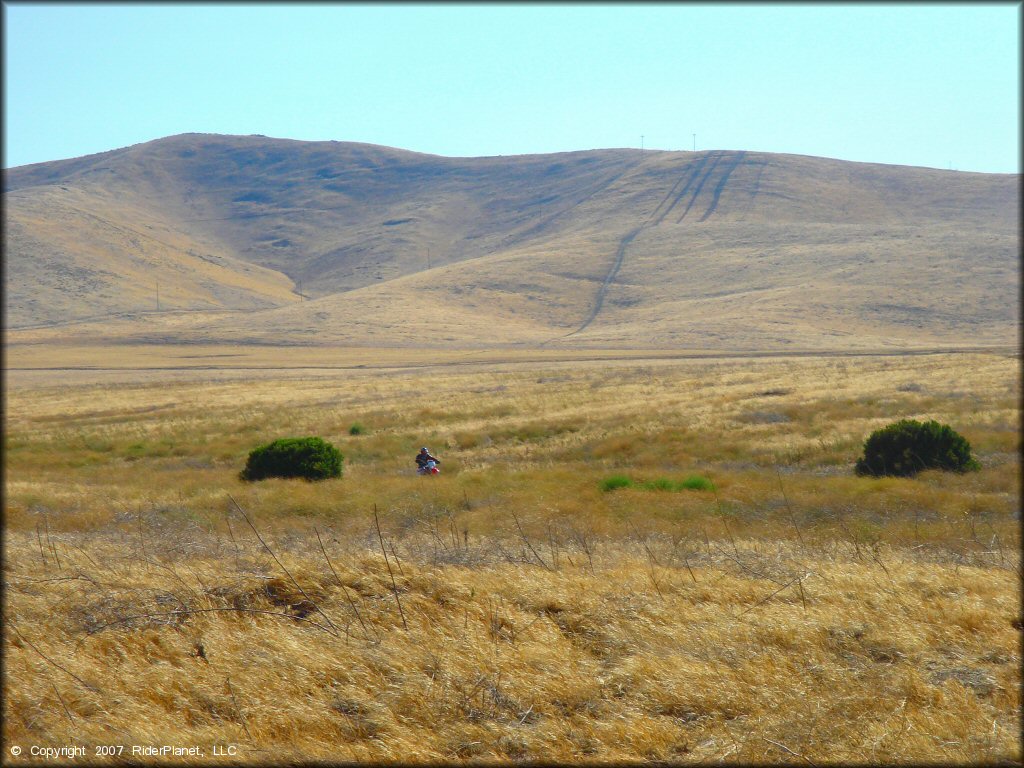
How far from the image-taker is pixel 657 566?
30.9ft

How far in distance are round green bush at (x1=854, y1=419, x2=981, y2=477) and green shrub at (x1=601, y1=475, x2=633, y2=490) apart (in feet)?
18.7

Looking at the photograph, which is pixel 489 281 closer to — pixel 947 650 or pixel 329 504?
pixel 329 504

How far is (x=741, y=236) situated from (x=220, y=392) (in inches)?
4956

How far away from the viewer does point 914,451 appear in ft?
63.4

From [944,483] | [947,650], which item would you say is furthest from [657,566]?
[944,483]

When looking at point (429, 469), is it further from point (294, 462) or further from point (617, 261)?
point (617, 261)

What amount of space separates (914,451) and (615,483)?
7047 mm

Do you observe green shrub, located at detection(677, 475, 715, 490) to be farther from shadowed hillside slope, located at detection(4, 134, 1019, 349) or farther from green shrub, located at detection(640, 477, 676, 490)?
shadowed hillside slope, located at detection(4, 134, 1019, 349)

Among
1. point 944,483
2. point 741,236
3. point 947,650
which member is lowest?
point 944,483

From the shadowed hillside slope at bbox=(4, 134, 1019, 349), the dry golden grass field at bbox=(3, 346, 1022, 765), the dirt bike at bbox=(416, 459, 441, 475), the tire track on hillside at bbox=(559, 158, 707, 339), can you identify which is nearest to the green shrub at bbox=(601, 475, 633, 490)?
the dry golden grass field at bbox=(3, 346, 1022, 765)

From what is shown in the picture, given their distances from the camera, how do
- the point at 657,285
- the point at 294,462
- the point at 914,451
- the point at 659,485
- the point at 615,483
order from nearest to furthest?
the point at 659,485, the point at 615,483, the point at 914,451, the point at 294,462, the point at 657,285

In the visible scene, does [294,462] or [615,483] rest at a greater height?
[615,483]

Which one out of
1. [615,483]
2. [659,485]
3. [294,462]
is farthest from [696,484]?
[294,462]

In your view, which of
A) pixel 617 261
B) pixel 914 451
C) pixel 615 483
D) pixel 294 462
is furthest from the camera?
pixel 617 261
